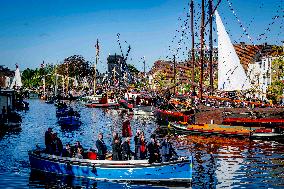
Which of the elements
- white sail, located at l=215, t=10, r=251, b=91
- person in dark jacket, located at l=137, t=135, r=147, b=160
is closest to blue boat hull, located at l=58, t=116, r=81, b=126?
white sail, located at l=215, t=10, r=251, b=91

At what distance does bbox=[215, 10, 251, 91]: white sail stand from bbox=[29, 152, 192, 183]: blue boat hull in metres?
24.6

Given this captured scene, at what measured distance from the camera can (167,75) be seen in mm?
140750

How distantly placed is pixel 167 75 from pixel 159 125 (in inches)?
3083

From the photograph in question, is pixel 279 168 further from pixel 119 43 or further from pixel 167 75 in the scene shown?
pixel 167 75

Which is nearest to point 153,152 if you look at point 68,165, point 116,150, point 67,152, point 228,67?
point 116,150

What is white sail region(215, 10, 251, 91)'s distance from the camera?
47.6 m

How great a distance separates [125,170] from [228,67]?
85.6 ft

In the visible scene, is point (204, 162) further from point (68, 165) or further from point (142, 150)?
point (68, 165)

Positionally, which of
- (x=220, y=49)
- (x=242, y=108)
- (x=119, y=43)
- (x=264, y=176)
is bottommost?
(x=264, y=176)

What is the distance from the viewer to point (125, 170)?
26062mm

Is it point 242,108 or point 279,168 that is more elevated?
point 242,108

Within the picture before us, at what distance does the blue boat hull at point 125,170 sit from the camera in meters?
25.4

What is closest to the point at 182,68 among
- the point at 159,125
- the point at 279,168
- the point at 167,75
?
the point at 167,75

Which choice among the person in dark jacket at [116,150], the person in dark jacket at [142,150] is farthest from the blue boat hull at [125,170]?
the person in dark jacket at [142,150]
